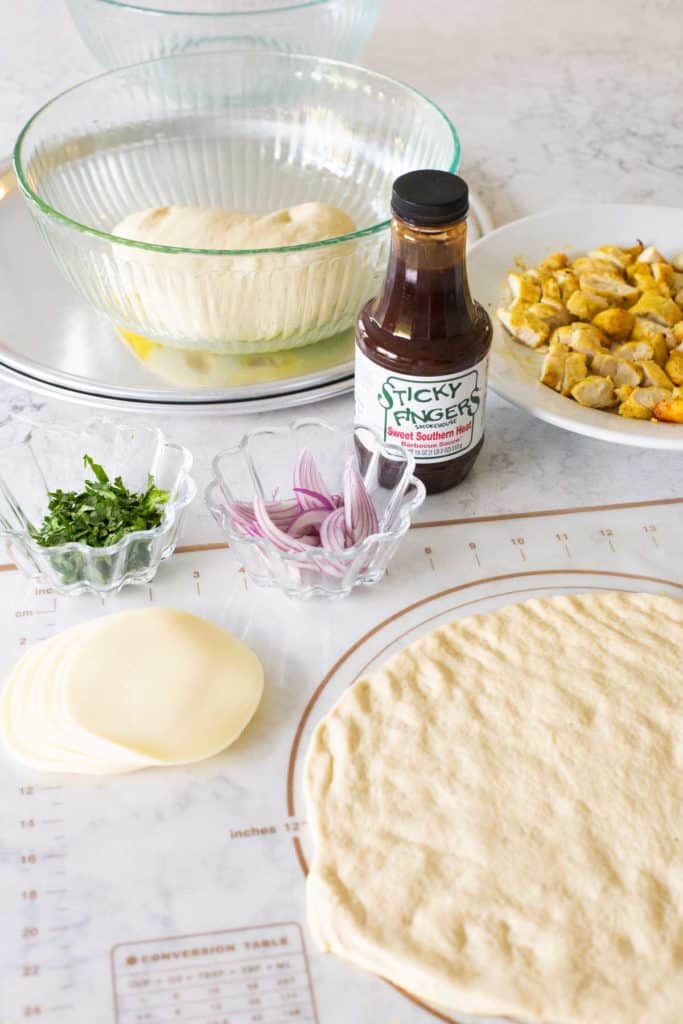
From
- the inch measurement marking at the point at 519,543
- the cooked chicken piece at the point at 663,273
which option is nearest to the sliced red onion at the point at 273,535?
the inch measurement marking at the point at 519,543

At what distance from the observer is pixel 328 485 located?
1.12 metres

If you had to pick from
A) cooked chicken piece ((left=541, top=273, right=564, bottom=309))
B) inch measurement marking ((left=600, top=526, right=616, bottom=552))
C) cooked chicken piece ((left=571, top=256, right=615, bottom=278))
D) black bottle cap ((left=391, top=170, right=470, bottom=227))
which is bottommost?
inch measurement marking ((left=600, top=526, right=616, bottom=552))

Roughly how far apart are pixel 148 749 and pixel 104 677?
8cm

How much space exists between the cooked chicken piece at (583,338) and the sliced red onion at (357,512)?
332 millimetres

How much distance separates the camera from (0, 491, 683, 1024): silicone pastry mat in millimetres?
755

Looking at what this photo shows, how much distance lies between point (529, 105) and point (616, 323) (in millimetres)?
814

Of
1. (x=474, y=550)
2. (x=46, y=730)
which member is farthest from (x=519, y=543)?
(x=46, y=730)

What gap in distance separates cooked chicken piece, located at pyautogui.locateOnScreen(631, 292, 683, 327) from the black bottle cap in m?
0.40

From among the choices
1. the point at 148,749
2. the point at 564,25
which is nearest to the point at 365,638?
the point at 148,749

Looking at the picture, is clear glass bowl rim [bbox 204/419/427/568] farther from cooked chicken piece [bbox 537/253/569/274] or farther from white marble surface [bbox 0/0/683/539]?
cooked chicken piece [bbox 537/253/569/274]

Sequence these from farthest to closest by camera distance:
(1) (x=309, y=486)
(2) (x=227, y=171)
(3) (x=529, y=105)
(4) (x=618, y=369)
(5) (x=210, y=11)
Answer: (3) (x=529, y=105) < (5) (x=210, y=11) < (2) (x=227, y=171) < (4) (x=618, y=369) < (1) (x=309, y=486)

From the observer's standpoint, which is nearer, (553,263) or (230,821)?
(230,821)

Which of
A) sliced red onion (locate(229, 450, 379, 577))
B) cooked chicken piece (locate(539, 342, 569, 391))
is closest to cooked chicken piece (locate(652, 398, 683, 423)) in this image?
cooked chicken piece (locate(539, 342, 569, 391))

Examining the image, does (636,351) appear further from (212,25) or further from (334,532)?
(212,25)
